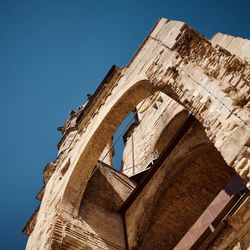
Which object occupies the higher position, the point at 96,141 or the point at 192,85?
the point at 192,85

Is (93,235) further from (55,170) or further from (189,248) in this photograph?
(55,170)

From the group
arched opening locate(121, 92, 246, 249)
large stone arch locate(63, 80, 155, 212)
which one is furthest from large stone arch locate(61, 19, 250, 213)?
arched opening locate(121, 92, 246, 249)

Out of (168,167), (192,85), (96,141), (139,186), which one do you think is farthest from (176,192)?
(192,85)

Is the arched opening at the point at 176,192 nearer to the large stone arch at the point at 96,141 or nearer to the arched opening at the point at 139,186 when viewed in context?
the arched opening at the point at 139,186

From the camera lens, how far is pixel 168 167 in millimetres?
6840

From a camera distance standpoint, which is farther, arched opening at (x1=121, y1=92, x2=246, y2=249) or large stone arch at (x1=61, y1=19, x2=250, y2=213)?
arched opening at (x1=121, y1=92, x2=246, y2=249)

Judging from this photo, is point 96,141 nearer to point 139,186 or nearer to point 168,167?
point 139,186

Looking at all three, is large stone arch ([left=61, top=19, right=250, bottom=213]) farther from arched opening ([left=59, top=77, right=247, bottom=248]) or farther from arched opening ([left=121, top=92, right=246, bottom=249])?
arched opening ([left=121, top=92, right=246, bottom=249])

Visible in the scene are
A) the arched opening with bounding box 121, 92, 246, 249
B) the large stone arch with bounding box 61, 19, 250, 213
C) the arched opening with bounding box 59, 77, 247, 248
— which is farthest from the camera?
the arched opening with bounding box 121, 92, 246, 249

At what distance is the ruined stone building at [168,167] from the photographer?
3.25 m

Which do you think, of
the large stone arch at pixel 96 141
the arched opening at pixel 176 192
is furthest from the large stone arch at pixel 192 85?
the arched opening at pixel 176 192

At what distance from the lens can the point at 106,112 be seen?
6.05m

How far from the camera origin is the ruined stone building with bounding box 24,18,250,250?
3254mm

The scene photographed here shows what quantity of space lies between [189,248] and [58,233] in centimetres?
194
